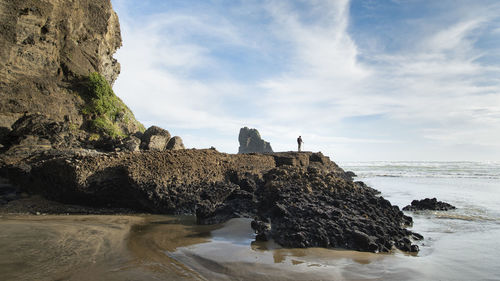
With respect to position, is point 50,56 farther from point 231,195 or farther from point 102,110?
point 231,195

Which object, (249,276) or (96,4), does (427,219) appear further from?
(96,4)

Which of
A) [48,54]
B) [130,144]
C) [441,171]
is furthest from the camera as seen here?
[441,171]

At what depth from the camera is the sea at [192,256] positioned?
124 inches

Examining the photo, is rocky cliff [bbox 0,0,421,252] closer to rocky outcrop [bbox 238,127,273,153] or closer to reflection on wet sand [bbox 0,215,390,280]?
reflection on wet sand [bbox 0,215,390,280]

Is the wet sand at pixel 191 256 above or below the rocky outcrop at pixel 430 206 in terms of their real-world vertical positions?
above

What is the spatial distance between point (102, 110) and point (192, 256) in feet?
60.2

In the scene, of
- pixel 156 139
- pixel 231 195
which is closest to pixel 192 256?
pixel 231 195

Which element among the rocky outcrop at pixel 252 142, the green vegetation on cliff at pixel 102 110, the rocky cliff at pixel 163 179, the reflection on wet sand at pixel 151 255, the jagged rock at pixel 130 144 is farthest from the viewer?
the rocky outcrop at pixel 252 142

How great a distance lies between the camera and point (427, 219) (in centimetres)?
767

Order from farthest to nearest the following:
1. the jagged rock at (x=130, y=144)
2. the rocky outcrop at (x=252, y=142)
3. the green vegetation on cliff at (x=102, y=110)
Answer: the rocky outcrop at (x=252, y=142) < the green vegetation on cliff at (x=102, y=110) < the jagged rock at (x=130, y=144)

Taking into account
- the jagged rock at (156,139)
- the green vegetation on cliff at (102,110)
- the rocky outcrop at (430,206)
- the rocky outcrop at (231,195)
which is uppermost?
the green vegetation on cliff at (102,110)

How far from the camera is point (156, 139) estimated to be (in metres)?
15.7

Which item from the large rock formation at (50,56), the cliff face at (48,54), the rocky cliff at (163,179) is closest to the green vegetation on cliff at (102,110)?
the large rock formation at (50,56)

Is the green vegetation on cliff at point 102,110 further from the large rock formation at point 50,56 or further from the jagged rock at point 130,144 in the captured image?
the jagged rock at point 130,144
